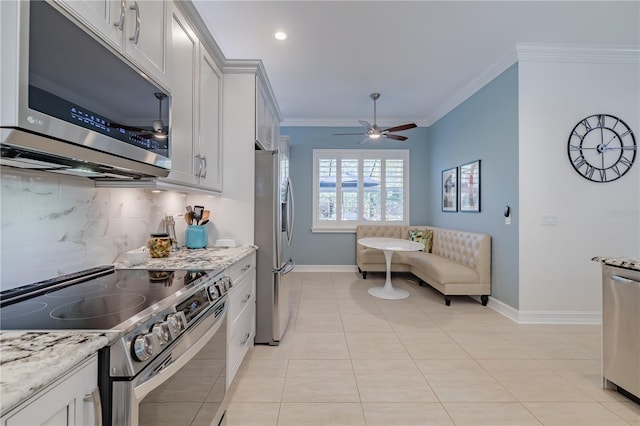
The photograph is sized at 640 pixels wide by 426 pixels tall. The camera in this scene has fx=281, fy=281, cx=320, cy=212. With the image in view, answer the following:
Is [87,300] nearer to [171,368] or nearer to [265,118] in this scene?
[171,368]

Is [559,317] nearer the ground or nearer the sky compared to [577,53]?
nearer the ground

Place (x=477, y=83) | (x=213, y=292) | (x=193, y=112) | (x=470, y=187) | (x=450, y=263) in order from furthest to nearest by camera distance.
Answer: (x=470, y=187) → (x=450, y=263) → (x=477, y=83) → (x=193, y=112) → (x=213, y=292)

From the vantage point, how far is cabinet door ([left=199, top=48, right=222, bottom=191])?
212 centimetres

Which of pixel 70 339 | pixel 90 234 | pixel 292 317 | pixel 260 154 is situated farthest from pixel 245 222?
pixel 70 339

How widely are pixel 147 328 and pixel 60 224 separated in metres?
0.86

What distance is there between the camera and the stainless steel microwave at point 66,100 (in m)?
0.76

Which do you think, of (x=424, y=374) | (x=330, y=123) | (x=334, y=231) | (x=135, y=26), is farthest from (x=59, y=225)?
(x=330, y=123)

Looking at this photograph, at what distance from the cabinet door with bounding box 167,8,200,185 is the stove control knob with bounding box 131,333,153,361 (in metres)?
1.02

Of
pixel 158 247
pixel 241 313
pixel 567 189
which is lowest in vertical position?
pixel 241 313

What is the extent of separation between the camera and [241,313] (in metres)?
2.10

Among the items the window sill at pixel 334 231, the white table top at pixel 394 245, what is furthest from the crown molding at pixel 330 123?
the white table top at pixel 394 245

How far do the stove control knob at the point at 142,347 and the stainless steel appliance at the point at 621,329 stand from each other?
8.31 feet

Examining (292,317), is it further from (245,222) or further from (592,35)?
(592,35)

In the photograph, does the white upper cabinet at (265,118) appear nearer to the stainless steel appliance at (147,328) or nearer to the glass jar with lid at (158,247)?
the glass jar with lid at (158,247)
